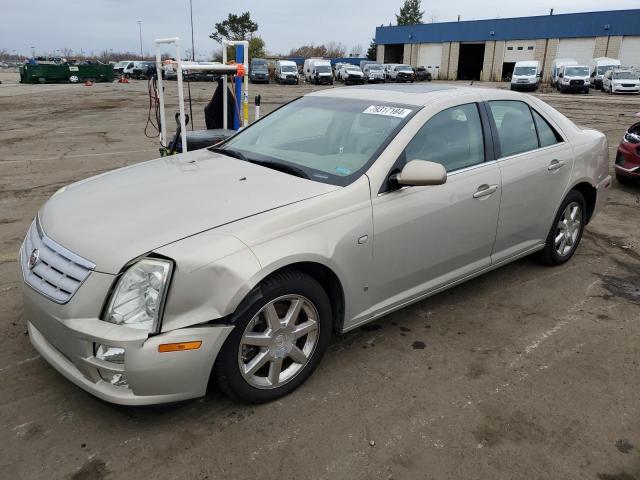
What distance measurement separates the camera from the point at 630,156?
7652 millimetres

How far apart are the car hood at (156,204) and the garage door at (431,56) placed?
61.8 m

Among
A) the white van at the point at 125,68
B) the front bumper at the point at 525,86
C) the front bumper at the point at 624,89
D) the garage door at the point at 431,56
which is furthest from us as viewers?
the garage door at the point at 431,56

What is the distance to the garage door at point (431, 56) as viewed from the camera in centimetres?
6033

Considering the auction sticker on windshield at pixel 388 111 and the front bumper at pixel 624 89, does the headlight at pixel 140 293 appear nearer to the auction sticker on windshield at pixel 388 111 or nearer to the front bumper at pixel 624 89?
the auction sticker on windshield at pixel 388 111

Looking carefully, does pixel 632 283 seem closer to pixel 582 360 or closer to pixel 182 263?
pixel 582 360

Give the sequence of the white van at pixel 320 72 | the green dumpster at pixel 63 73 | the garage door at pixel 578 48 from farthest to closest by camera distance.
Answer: the garage door at pixel 578 48, the white van at pixel 320 72, the green dumpster at pixel 63 73

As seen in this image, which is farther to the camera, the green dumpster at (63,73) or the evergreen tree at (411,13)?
the evergreen tree at (411,13)

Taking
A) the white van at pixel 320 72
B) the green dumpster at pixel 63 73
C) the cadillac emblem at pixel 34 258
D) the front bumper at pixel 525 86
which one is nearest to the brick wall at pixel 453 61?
the white van at pixel 320 72

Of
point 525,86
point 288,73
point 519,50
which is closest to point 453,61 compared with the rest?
point 519,50

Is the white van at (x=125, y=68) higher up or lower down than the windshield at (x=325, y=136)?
higher up

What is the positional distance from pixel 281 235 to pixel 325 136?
119cm

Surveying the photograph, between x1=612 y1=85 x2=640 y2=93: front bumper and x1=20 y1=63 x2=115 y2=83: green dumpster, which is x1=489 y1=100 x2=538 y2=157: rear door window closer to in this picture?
x1=612 y1=85 x2=640 y2=93: front bumper

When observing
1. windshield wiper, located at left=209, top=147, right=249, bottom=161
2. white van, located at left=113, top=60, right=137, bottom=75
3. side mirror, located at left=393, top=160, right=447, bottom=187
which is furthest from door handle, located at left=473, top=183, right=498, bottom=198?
white van, located at left=113, top=60, right=137, bottom=75

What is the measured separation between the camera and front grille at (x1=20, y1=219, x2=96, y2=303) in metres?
2.50
